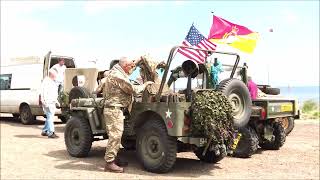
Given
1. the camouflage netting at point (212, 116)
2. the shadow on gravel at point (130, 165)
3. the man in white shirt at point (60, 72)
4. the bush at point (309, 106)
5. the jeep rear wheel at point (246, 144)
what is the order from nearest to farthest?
the camouflage netting at point (212, 116)
the shadow on gravel at point (130, 165)
the jeep rear wheel at point (246, 144)
the man in white shirt at point (60, 72)
the bush at point (309, 106)

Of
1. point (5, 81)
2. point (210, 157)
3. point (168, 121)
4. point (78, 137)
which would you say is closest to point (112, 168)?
point (168, 121)

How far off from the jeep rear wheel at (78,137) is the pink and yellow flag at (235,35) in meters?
4.93

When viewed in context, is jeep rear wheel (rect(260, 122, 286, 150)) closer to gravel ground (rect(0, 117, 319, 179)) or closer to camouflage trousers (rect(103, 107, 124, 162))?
gravel ground (rect(0, 117, 319, 179))

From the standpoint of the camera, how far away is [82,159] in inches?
359

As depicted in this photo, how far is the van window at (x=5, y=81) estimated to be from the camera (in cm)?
1712

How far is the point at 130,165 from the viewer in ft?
28.1

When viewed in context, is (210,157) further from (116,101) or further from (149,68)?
(116,101)

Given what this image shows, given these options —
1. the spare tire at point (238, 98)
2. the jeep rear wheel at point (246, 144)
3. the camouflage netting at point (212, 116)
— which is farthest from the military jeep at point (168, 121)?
the jeep rear wheel at point (246, 144)

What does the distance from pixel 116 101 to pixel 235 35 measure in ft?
18.0

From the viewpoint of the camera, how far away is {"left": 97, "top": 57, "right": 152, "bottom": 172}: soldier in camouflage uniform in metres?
7.91

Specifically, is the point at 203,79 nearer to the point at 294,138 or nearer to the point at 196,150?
the point at 196,150

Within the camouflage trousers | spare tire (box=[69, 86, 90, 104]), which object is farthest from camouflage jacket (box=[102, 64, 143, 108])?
spare tire (box=[69, 86, 90, 104])

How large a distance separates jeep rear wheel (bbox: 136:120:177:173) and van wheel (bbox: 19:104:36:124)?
29.8 ft

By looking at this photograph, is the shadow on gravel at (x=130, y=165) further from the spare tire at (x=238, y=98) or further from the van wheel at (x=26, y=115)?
the van wheel at (x=26, y=115)
